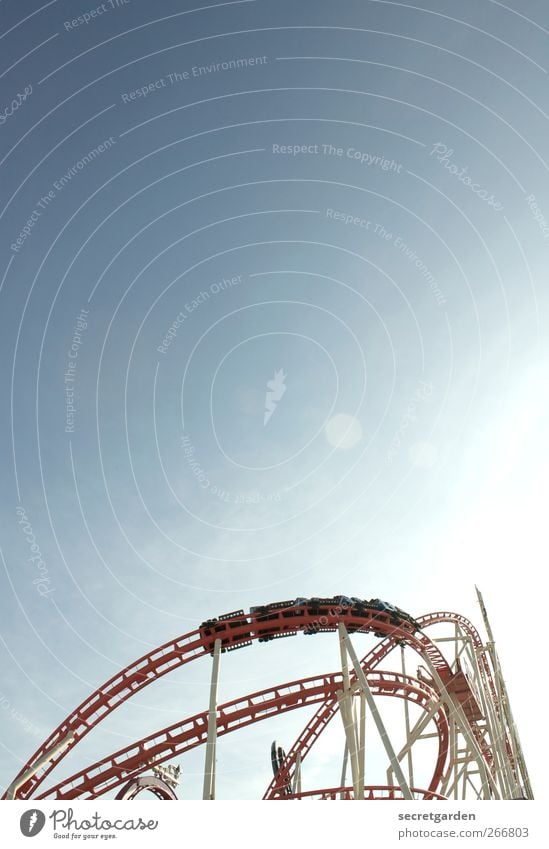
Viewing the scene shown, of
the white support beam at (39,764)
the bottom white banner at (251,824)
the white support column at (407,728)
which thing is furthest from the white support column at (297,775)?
the bottom white banner at (251,824)

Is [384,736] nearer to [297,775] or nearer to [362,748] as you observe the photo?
[362,748]

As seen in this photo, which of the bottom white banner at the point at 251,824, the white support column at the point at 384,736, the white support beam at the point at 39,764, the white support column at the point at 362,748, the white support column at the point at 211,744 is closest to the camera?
the bottom white banner at the point at 251,824

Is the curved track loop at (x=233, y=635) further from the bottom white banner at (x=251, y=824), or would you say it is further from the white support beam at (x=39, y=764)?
the bottom white banner at (x=251, y=824)

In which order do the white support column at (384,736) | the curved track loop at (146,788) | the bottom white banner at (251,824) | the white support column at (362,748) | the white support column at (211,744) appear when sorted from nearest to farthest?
1. the bottom white banner at (251,824)
2. the white support column at (384,736)
3. the white support column at (211,744)
4. the white support column at (362,748)
5. the curved track loop at (146,788)

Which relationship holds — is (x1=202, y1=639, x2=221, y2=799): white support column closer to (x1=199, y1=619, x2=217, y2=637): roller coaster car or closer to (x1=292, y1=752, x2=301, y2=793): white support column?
(x1=199, y1=619, x2=217, y2=637): roller coaster car

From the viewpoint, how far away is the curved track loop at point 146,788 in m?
18.5

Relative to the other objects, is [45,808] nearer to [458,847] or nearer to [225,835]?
[225,835]

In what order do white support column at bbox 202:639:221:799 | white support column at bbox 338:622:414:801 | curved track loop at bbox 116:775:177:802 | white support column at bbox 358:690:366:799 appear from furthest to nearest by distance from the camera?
curved track loop at bbox 116:775:177:802 < white support column at bbox 358:690:366:799 < white support column at bbox 202:639:221:799 < white support column at bbox 338:622:414:801

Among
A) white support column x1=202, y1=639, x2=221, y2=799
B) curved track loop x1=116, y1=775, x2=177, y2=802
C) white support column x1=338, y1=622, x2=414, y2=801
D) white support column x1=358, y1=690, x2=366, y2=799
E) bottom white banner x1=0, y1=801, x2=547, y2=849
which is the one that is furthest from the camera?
curved track loop x1=116, y1=775, x2=177, y2=802

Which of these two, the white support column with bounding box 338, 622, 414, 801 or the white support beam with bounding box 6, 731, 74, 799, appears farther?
the white support beam with bounding box 6, 731, 74, 799

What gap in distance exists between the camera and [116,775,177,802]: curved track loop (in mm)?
18469

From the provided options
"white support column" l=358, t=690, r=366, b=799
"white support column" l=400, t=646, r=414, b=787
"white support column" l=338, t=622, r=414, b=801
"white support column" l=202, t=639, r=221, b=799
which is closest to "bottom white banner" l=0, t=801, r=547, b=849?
"white support column" l=338, t=622, r=414, b=801

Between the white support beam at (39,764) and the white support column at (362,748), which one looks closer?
the white support column at (362,748)

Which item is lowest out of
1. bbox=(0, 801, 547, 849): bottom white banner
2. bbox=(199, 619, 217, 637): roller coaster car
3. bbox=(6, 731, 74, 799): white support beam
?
bbox=(0, 801, 547, 849): bottom white banner
